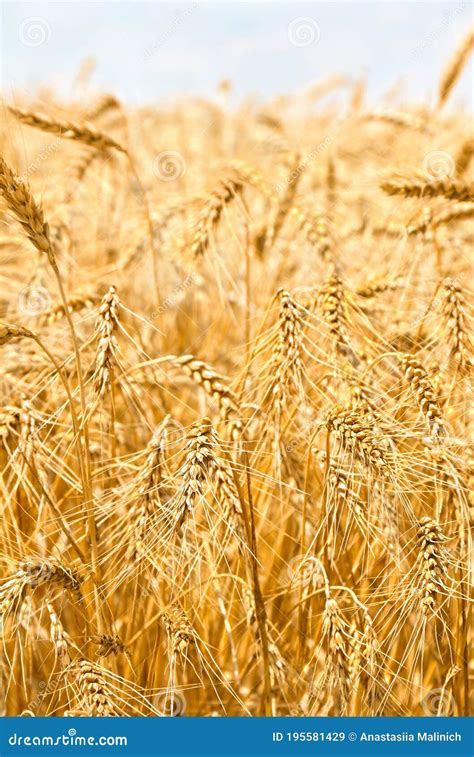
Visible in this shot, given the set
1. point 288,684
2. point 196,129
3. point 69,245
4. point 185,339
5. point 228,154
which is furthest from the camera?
point 196,129

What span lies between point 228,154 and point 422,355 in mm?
4181

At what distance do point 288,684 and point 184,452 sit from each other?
0.70 meters

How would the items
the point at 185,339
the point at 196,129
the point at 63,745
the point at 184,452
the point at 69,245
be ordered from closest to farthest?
the point at 184,452, the point at 63,745, the point at 69,245, the point at 185,339, the point at 196,129

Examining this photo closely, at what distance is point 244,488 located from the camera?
5.50 ft

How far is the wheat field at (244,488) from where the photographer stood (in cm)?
139

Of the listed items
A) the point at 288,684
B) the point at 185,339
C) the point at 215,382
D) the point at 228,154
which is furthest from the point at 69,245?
the point at 228,154

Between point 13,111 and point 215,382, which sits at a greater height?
point 13,111

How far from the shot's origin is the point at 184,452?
1.38 meters

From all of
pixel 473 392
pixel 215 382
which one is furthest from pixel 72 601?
pixel 473 392

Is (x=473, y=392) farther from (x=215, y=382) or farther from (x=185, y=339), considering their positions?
(x=185, y=339)

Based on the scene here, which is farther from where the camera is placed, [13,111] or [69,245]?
[69,245]

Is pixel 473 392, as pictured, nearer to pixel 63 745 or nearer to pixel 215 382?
pixel 215 382

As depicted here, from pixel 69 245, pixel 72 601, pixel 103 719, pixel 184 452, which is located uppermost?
A: pixel 69 245

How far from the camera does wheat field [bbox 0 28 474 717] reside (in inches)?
54.8
